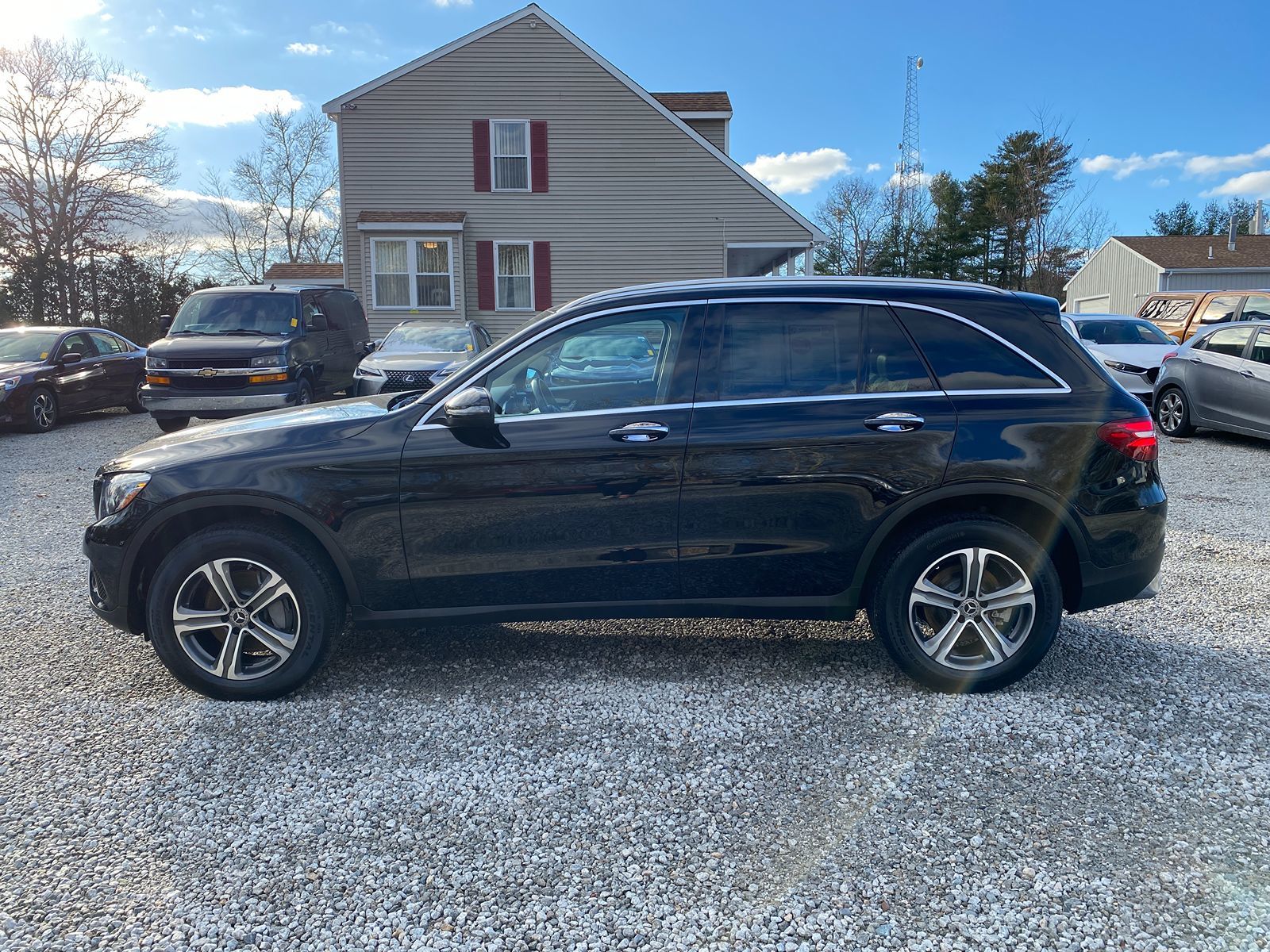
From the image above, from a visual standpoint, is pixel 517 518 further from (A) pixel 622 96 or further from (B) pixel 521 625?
(A) pixel 622 96

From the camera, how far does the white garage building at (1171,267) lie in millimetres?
36750

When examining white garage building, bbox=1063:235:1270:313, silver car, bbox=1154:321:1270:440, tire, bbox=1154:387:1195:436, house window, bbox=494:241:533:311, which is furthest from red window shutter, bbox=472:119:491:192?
white garage building, bbox=1063:235:1270:313

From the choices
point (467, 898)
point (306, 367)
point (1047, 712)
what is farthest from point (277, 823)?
point (306, 367)

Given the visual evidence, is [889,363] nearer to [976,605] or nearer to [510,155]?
[976,605]

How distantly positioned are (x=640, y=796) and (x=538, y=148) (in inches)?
789

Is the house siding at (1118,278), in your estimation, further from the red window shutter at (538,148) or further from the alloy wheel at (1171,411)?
the alloy wheel at (1171,411)

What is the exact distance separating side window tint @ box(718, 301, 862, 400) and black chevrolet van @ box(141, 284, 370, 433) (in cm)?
862

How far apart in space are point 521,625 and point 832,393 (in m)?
2.09

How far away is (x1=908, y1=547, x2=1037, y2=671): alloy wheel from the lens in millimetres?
3828

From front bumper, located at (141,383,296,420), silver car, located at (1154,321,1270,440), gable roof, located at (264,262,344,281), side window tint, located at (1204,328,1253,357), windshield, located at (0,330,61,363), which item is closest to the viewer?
silver car, located at (1154,321,1270,440)

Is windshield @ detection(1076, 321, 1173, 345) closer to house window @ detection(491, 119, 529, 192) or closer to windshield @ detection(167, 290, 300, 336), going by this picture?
windshield @ detection(167, 290, 300, 336)

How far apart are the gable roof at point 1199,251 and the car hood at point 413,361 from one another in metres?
34.1

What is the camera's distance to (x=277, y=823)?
2988 millimetres

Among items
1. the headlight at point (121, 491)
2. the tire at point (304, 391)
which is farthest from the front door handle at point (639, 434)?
the tire at point (304, 391)
